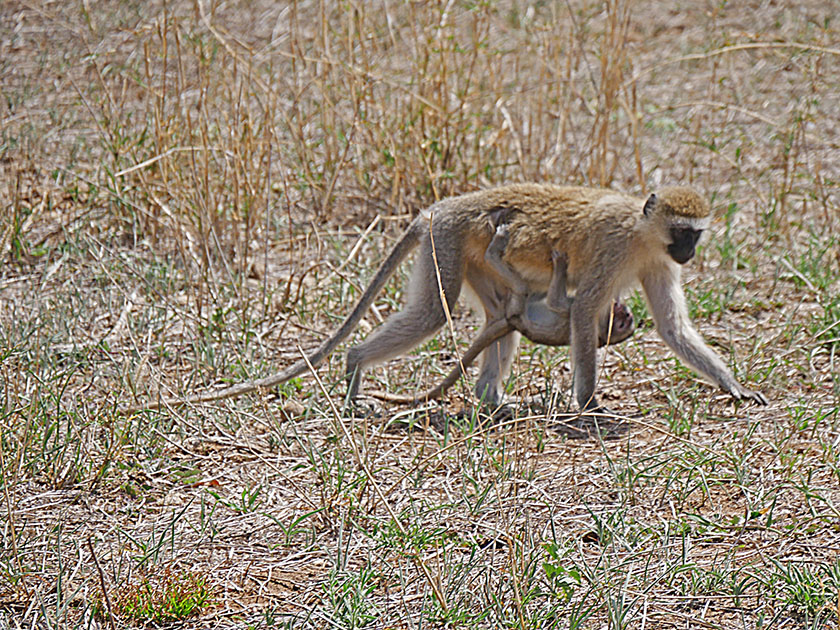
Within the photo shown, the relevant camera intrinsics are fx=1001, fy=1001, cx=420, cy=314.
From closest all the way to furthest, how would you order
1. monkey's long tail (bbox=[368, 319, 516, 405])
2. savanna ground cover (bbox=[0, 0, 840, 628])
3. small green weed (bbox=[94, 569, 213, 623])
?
small green weed (bbox=[94, 569, 213, 623]) → savanna ground cover (bbox=[0, 0, 840, 628]) → monkey's long tail (bbox=[368, 319, 516, 405])

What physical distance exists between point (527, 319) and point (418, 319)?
22.3 inches

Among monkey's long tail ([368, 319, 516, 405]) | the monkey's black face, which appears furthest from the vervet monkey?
monkey's long tail ([368, 319, 516, 405])

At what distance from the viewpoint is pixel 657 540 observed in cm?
374

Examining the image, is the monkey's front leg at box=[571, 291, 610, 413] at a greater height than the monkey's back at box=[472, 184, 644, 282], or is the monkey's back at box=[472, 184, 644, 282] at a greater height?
the monkey's back at box=[472, 184, 644, 282]

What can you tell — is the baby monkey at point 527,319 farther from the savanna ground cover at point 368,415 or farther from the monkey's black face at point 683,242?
the monkey's black face at point 683,242

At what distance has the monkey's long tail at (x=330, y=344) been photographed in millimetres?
4797

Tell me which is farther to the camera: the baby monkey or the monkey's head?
the baby monkey

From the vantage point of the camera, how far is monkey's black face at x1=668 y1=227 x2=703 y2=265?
496 cm

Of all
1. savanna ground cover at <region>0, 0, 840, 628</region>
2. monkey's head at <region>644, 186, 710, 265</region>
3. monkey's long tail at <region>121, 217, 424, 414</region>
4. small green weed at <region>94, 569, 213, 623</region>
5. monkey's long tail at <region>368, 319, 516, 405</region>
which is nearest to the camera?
small green weed at <region>94, 569, 213, 623</region>

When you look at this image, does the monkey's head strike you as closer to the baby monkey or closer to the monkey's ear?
the monkey's ear

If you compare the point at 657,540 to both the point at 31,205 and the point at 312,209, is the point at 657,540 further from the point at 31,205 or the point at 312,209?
the point at 31,205

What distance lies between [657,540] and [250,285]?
373 centimetres

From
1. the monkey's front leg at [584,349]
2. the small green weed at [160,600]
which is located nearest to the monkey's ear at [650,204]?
the monkey's front leg at [584,349]

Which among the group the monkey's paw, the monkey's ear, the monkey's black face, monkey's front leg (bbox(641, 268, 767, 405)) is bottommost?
the monkey's paw
